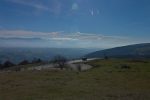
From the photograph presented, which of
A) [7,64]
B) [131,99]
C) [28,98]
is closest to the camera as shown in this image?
[131,99]

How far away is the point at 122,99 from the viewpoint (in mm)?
21688

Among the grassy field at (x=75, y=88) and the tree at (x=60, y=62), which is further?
the tree at (x=60, y=62)

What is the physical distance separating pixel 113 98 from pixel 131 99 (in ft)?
5.56

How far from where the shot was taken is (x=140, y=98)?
72.3 ft

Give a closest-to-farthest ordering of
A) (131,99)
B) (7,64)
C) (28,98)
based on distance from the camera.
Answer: (131,99) → (28,98) → (7,64)

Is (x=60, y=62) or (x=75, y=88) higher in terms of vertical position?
(x=60, y=62)

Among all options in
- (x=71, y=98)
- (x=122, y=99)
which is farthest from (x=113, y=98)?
(x=71, y=98)

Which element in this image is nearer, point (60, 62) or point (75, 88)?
point (75, 88)

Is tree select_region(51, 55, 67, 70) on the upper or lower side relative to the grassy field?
upper

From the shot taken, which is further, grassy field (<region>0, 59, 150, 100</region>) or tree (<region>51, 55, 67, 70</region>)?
tree (<region>51, 55, 67, 70</region>)

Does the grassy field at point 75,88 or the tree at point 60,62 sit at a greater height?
the tree at point 60,62

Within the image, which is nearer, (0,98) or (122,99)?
(122,99)

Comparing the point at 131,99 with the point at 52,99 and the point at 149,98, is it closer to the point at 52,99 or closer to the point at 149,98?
the point at 149,98

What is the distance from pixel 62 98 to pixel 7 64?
338 ft
